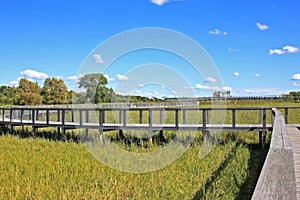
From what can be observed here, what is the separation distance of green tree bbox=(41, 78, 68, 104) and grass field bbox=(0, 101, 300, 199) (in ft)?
170

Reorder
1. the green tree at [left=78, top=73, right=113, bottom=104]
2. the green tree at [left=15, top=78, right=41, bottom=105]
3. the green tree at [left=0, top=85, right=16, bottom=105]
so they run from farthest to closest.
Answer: the green tree at [left=0, top=85, right=16, bottom=105] < the green tree at [left=15, top=78, right=41, bottom=105] < the green tree at [left=78, top=73, right=113, bottom=104]

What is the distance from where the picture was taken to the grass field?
654 cm

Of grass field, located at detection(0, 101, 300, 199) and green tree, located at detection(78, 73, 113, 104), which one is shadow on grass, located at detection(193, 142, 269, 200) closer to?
grass field, located at detection(0, 101, 300, 199)

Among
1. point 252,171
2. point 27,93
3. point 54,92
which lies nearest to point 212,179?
point 252,171

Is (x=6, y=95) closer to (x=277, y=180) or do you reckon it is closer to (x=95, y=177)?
(x=95, y=177)

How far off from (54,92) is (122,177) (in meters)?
57.0

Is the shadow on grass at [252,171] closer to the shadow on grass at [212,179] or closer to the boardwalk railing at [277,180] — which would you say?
the shadow on grass at [212,179]

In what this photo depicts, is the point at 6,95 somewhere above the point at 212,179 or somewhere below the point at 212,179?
above

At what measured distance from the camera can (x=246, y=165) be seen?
8656 millimetres

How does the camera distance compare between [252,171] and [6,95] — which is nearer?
[252,171]

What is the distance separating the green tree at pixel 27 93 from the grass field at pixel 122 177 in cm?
4601

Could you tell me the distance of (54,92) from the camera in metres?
62.5

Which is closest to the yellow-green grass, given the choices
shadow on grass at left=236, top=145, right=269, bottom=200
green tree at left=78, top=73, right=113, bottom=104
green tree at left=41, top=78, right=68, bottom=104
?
shadow on grass at left=236, top=145, right=269, bottom=200

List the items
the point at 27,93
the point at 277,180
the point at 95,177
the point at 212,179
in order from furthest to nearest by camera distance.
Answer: the point at 27,93 < the point at 95,177 < the point at 212,179 < the point at 277,180
